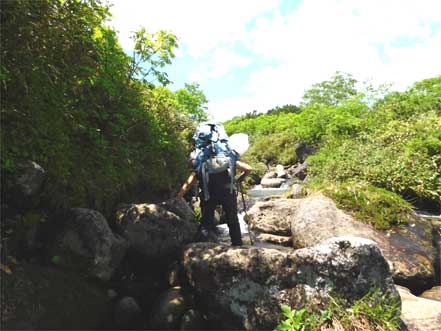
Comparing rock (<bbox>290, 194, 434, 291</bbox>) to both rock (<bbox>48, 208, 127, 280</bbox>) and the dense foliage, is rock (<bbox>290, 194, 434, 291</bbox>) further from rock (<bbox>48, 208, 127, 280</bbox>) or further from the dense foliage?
rock (<bbox>48, 208, 127, 280</bbox>)

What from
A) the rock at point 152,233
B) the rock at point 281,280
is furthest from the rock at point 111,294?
the rock at point 281,280

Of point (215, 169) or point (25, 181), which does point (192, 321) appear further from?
point (25, 181)

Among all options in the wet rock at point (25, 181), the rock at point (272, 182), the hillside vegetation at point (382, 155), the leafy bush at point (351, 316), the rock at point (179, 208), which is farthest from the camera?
the rock at point (272, 182)

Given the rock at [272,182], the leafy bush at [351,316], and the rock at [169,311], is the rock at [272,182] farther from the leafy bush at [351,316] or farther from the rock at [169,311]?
the leafy bush at [351,316]

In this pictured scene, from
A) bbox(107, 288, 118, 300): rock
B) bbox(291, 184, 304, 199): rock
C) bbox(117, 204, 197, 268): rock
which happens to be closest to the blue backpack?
bbox(117, 204, 197, 268): rock

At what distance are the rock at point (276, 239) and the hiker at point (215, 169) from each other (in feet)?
9.21

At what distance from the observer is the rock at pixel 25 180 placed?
4.20 meters

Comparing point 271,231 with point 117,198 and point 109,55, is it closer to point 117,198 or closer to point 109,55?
point 117,198

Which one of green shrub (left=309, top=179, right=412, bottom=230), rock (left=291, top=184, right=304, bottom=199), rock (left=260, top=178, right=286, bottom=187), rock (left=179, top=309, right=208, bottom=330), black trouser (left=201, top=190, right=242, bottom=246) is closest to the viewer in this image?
rock (left=179, top=309, right=208, bottom=330)

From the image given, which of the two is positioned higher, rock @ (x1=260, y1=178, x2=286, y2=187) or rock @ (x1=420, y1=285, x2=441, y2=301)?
rock @ (x1=260, y1=178, x2=286, y2=187)

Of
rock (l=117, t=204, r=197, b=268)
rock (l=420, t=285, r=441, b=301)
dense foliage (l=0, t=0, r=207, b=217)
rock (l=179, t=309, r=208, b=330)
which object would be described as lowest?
rock (l=420, t=285, r=441, b=301)

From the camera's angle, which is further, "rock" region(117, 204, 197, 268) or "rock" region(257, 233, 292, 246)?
"rock" region(257, 233, 292, 246)

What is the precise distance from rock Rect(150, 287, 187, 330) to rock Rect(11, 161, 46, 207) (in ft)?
7.02

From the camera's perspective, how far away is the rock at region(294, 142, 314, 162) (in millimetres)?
27909
